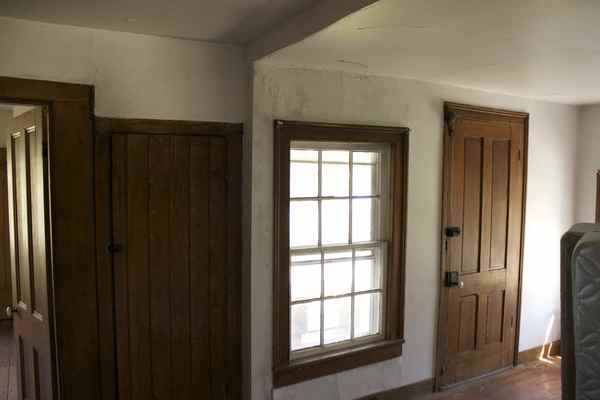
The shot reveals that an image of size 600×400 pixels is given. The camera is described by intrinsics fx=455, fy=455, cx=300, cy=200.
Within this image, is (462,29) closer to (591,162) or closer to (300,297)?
(300,297)

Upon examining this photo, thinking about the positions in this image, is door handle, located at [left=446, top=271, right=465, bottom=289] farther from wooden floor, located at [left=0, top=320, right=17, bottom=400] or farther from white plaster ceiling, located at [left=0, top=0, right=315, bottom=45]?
wooden floor, located at [left=0, top=320, right=17, bottom=400]

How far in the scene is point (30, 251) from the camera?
2828mm

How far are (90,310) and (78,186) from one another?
72cm

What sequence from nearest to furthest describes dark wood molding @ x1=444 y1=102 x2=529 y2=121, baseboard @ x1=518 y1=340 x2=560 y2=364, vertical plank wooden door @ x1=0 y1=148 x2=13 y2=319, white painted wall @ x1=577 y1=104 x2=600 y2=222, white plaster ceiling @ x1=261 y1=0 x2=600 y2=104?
white plaster ceiling @ x1=261 y1=0 x2=600 y2=104, dark wood molding @ x1=444 y1=102 x2=529 y2=121, baseboard @ x1=518 y1=340 x2=560 y2=364, white painted wall @ x1=577 y1=104 x2=600 y2=222, vertical plank wooden door @ x1=0 y1=148 x2=13 y2=319

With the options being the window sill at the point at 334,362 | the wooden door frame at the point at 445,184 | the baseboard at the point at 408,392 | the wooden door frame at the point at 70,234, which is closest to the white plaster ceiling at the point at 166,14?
the wooden door frame at the point at 70,234

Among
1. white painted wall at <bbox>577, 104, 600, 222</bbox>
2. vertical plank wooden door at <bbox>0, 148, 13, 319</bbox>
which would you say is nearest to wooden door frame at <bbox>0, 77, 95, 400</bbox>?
vertical plank wooden door at <bbox>0, 148, 13, 319</bbox>

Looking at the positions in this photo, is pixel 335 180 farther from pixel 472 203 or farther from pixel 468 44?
pixel 472 203

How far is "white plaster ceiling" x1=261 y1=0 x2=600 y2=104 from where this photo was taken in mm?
1924

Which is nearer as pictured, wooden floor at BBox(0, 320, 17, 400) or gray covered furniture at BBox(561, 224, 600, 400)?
gray covered furniture at BBox(561, 224, 600, 400)

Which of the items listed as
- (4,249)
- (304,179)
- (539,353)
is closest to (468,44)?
(304,179)

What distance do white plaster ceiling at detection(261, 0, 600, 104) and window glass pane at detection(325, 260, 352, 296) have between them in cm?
139

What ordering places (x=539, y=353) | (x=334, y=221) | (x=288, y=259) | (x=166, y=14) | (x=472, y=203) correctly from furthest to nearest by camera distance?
1. (x=539, y=353)
2. (x=472, y=203)
3. (x=334, y=221)
4. (x=288, y=259)
5. (x=166, y=14)

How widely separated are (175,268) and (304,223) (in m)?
0.91

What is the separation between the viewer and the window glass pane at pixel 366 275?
135 inches
